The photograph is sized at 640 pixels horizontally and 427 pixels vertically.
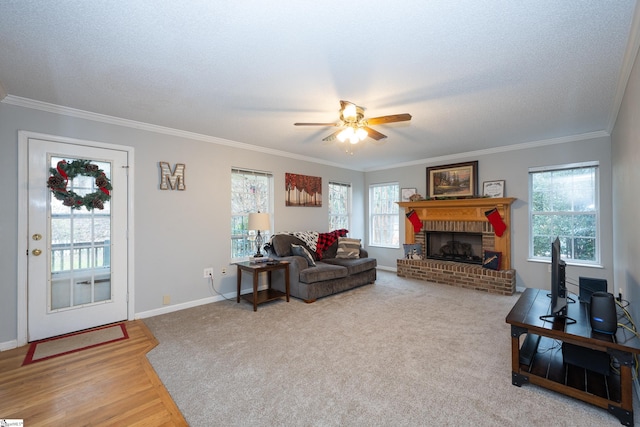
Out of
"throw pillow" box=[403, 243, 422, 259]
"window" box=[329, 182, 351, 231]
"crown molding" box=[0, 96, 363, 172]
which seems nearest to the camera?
"crown molding" box=[0, 96, 363, 172]

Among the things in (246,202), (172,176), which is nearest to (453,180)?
(246,202)

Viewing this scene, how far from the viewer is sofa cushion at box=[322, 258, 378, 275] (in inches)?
175

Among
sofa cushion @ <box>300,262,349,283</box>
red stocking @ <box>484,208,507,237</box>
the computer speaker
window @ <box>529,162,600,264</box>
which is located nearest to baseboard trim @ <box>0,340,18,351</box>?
sofa cushion @ <box>300,262,349,283</box>

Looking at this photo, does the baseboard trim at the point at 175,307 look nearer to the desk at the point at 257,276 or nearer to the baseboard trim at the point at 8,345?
the desk at the point at 257,276

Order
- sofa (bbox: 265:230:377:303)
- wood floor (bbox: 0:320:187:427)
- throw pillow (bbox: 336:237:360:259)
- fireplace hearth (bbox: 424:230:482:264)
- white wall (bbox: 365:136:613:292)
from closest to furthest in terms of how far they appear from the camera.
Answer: wood floor (bbox: 0:320:187:427), white wall (bbox: 365:136:613:292), sofa (bbox: 265:230:377:303), throw pillow (bbox: 336:237:360:259), fireplace hearth (bbox: 424:230:482:264)

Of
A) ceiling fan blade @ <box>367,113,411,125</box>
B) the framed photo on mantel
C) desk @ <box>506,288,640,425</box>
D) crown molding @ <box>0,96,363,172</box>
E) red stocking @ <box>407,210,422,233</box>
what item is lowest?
desk @ <box>506,288,640,425</box>

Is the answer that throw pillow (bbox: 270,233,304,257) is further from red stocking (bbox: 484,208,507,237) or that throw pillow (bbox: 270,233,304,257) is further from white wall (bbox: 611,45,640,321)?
white wall (bbox: 611,45,640,321)

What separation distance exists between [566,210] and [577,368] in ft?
9.93

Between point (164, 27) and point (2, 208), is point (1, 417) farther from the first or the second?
point (164, 27)

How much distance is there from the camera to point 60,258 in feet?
9.55

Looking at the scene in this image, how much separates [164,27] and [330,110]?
1.68 meters

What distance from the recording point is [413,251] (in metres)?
5.53

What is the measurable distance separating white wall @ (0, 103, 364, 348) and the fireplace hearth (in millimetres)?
3534

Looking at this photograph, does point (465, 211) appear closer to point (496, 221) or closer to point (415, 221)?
point (496, 221)
